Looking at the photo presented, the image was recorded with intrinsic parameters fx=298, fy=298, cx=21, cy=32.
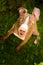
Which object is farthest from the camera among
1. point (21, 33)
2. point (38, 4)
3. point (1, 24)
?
point (38, 4)

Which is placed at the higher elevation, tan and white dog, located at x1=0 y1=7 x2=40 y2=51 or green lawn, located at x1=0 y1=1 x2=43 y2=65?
tan and white dog, located at x1=0 y1=7 x2=40 y2=51

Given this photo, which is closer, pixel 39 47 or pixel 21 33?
pixel 21 33

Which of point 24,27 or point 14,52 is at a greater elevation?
point 24,27

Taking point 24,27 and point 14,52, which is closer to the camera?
point 24,27

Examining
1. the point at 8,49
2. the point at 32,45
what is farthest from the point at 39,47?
the point at 8,49

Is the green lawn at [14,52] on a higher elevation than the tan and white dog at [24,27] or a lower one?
lower

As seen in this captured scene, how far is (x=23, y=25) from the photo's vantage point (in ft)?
8.38

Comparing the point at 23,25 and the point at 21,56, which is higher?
the point at 23,25

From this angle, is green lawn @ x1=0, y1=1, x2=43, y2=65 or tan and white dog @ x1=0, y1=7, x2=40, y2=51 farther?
green lawn @ x1=0, y1=1, x2=43, y2=65

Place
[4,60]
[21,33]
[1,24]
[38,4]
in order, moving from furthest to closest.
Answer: [38,4] < [1,24] < [4,60] < [21,33]

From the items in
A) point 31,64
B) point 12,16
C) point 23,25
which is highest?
point 23,25

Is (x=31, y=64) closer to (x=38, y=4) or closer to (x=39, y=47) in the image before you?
(x=39, y=47)

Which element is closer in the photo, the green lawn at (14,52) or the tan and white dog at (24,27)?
the tan and white dog at (24,27)

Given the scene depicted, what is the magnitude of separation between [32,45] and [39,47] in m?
0.07
